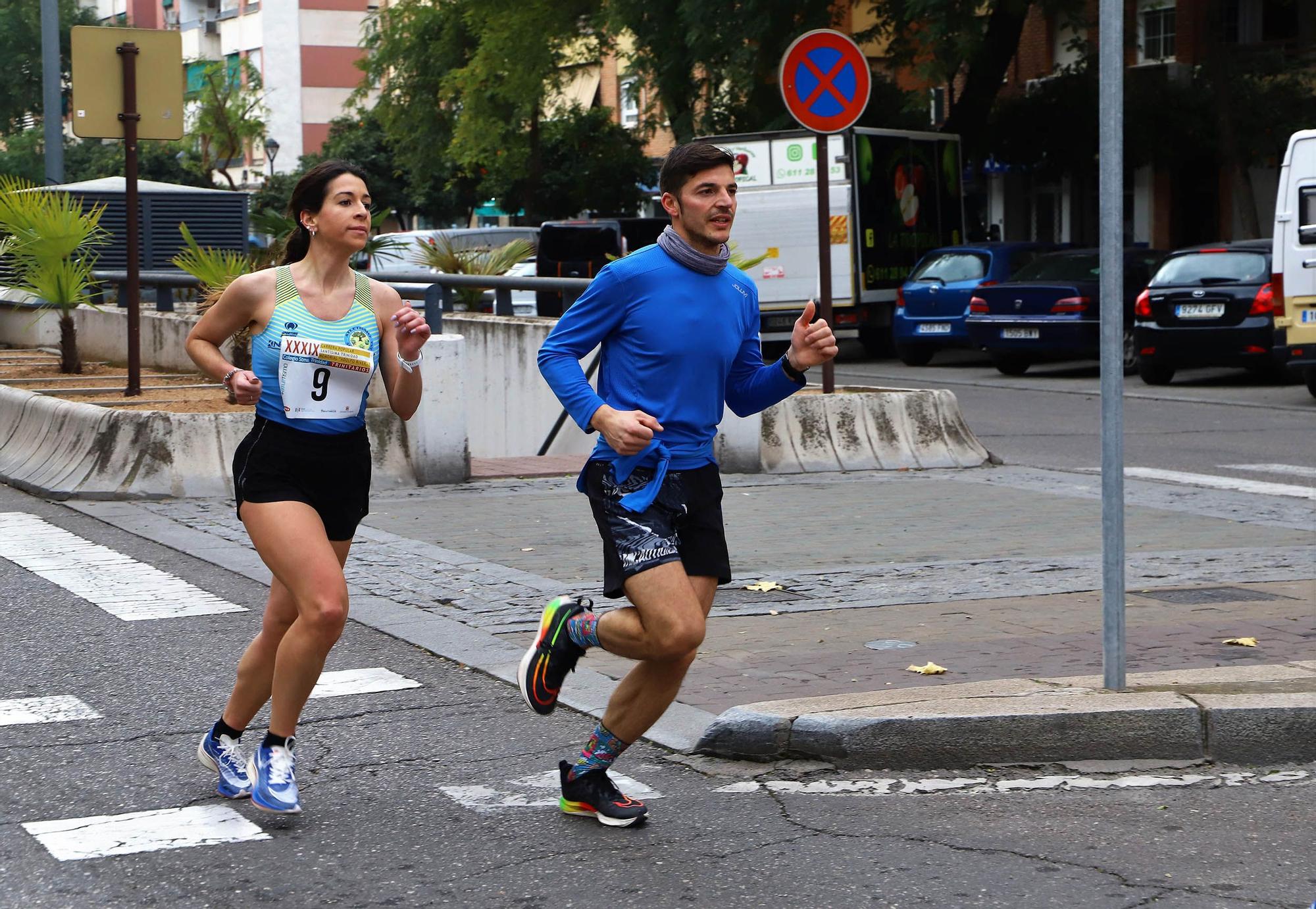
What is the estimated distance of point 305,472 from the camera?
193 inches

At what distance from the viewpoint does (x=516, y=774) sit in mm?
5363

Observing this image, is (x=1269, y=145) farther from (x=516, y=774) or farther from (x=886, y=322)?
(x=516, y=774)

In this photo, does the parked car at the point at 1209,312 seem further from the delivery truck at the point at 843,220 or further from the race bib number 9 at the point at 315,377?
the race bib number 9 at the point at 315,377

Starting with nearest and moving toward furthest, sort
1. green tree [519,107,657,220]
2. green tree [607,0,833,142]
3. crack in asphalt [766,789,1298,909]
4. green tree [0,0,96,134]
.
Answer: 1. crack in asphalt [766,789,1298,909]
2. green tree [607,0,833,142]
3. green tree [519,107,657,220]
4. green tree [0,0,96,134]

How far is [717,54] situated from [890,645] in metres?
24.1

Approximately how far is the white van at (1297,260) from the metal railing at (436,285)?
22.3ft

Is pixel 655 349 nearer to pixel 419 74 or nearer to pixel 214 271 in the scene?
pixel 214 271

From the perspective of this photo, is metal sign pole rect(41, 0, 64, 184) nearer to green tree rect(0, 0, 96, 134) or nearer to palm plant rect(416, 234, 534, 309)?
palm plant rect(416, 234, 534, 309)

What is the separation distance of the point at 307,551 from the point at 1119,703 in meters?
2.39

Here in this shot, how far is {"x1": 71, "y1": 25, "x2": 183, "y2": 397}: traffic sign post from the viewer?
41.0ft

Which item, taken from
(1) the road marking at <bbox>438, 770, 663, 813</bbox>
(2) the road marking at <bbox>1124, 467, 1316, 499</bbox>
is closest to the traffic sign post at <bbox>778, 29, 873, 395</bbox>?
(2) the road marking at <bbox>1124, 467, 1316, 499</bbox>

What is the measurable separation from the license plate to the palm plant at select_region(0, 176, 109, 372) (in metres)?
11.7

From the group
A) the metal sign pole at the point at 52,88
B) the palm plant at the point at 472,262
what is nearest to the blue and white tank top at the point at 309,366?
the palm plant at the point at 472,262

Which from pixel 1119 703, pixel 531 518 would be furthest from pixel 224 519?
pixel 1119 703
